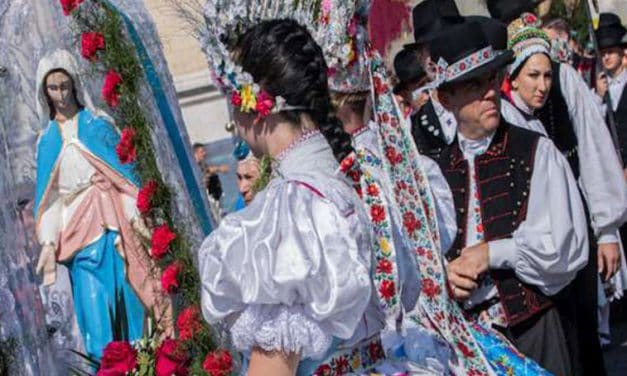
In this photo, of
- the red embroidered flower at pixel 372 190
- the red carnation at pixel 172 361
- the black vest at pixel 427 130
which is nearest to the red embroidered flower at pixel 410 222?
the red embroidered flower at pixel 372 190

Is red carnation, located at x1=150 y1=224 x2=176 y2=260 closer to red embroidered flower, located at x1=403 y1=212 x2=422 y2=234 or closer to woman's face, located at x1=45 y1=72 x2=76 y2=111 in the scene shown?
red embroidered flower, located at x1=403 y1=212 x2=422 y2=234

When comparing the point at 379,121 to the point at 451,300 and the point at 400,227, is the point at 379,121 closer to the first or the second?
the point at 400,227

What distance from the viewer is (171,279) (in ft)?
13.5

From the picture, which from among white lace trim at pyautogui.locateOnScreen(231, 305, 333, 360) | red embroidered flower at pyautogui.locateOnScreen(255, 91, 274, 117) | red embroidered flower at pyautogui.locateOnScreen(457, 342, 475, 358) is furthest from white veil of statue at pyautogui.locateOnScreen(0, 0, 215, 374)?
white lace trim at pyautogui.locateOnScreen(231, 305, 333, 360)

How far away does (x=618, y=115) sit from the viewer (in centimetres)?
950

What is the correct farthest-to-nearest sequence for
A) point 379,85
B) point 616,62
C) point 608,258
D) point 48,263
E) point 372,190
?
point 616,62, point 48,263, point 608,258, point 379,85, point 372,190

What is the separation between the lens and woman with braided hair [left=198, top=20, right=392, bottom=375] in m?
→ 2.87

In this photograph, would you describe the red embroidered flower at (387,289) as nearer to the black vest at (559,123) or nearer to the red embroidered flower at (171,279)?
the red embroidered flower at (171,279)

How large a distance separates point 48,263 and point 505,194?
2.63m

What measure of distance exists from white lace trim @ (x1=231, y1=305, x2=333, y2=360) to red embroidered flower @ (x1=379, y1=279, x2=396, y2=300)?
0.30 meters

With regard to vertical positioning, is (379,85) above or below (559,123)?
above

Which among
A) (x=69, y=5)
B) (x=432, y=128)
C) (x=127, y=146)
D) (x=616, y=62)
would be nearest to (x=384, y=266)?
(x=127, y=146)

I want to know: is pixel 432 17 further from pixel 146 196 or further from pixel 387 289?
pixel 387 289

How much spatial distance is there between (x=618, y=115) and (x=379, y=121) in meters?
6.30
